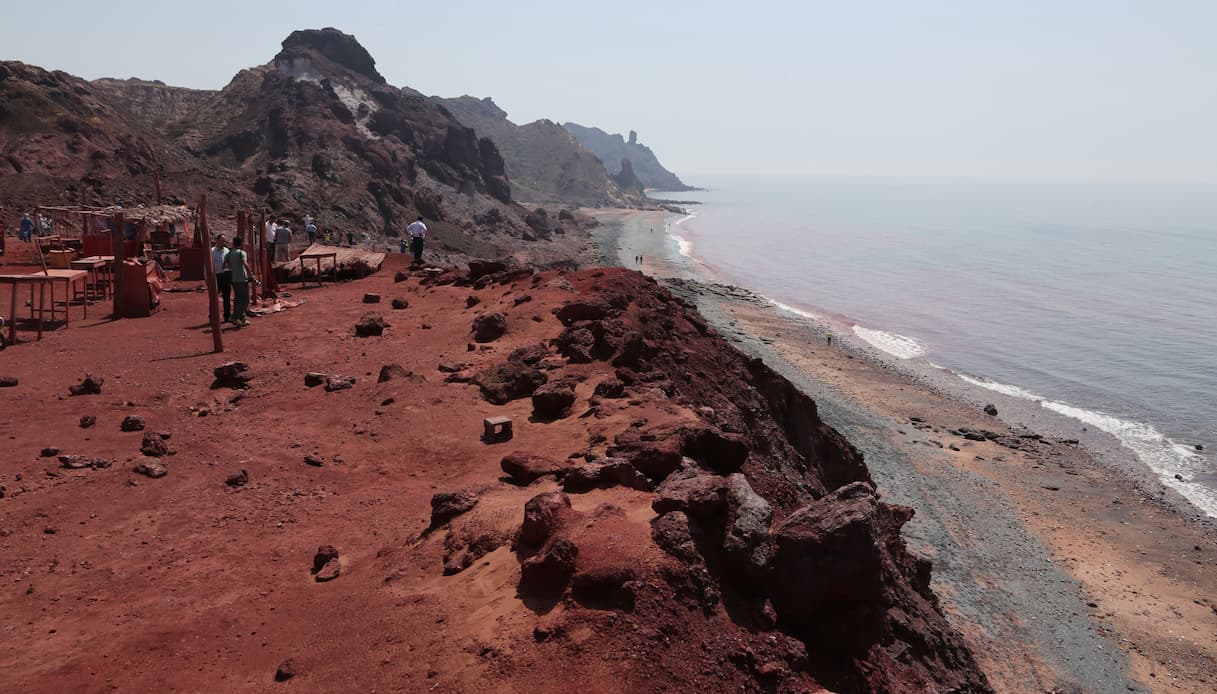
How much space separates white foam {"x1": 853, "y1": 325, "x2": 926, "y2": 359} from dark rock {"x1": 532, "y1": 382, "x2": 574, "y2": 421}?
33772 mm

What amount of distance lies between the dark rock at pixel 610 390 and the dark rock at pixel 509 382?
1.59 metres

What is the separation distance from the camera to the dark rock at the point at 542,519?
22.6 ft

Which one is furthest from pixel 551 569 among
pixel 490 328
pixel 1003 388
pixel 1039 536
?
pixel 1003 388

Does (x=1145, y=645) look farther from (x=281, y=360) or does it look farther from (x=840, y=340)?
(x=840, y=340)

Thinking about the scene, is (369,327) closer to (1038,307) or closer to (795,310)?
(795,310)

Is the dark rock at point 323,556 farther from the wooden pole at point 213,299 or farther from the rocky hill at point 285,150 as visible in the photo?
the rocky hill at point 285,150

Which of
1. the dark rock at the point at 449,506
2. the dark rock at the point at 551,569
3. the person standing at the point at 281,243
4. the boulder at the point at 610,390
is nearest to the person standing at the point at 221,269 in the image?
the person standing at the point at 281,243

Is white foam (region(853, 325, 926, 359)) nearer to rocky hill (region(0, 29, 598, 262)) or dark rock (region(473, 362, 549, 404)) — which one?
rocky hill (region(0, 29, 598, 262))

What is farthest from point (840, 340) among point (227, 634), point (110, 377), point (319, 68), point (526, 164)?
point (526, 164)

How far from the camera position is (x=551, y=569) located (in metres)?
6.27

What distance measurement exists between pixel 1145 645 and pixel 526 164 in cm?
15256

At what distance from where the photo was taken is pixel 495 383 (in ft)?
42.5

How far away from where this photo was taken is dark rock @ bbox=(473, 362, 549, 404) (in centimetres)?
1269

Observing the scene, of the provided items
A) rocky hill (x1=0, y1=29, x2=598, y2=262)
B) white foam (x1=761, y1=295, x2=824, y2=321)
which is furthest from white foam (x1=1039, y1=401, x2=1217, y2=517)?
rocky hill (x1=0, y1=29, x2=598, y2=262)
